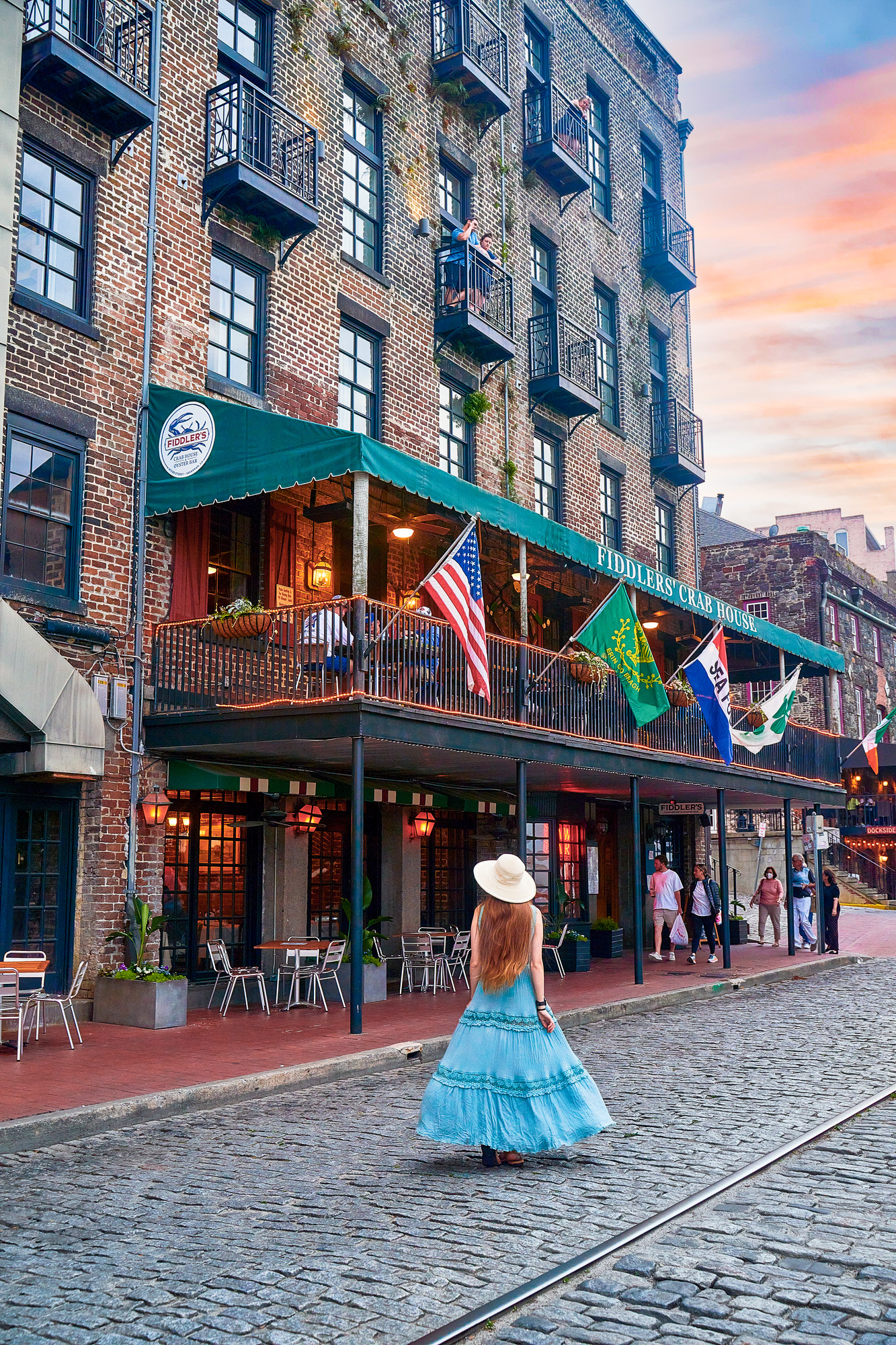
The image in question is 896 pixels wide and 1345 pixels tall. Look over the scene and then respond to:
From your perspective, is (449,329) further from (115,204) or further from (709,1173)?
(709,1173)

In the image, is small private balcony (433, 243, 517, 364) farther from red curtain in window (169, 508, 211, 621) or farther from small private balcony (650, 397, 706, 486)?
small private balcony (650, 397, 706, 486)

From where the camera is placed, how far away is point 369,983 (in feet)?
48.7

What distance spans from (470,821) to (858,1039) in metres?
9.22

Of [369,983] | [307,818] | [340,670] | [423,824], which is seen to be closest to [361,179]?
[340,670]

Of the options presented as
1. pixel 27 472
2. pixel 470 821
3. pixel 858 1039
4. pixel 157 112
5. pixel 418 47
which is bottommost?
pixel 858 1039

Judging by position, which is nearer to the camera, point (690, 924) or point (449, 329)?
point (449, 329)

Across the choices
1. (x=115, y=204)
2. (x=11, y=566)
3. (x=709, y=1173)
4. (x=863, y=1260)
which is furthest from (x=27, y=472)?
(x=863, y=1260)

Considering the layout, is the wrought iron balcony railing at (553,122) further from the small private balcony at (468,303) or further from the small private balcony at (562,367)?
the small private balcony at (468,303)

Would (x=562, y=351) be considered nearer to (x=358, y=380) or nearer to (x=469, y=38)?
(x=469, y=38)

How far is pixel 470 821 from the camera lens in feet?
66.9

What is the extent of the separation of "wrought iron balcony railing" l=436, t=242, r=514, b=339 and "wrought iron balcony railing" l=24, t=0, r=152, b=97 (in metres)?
6.16

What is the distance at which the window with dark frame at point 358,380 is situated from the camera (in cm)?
1745

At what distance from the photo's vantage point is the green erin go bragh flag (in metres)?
16.1

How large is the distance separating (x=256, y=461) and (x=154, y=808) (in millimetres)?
3986
